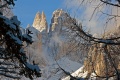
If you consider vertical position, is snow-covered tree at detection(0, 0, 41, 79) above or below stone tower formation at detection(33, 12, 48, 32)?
below

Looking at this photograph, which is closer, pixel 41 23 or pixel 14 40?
pixel 14 40

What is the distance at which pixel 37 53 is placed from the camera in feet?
517

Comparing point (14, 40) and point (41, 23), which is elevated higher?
point (41, 23)

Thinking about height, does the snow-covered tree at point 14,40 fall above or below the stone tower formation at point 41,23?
below

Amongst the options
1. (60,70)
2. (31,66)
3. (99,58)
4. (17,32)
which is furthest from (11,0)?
(99,58)

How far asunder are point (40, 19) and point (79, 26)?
17739 cm

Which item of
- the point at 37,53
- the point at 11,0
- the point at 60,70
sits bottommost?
the point at 60,70

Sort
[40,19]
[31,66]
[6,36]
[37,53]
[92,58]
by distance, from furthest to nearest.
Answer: [40,19], [37,53], [92,58], [31,66], [6,36]

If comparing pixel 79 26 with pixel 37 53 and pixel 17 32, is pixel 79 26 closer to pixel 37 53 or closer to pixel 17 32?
pixel 17 32

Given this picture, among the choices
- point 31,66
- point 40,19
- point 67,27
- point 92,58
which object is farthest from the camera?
point 40,19

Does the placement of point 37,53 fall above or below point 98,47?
above

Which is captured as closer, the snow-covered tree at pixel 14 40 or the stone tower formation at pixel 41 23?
the snow-covered tree at pixel 14 40

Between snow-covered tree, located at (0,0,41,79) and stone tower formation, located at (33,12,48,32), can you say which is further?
stone tower formation, located at (33,12,48,32)

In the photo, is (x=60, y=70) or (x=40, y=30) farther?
(x=40, y=30)
